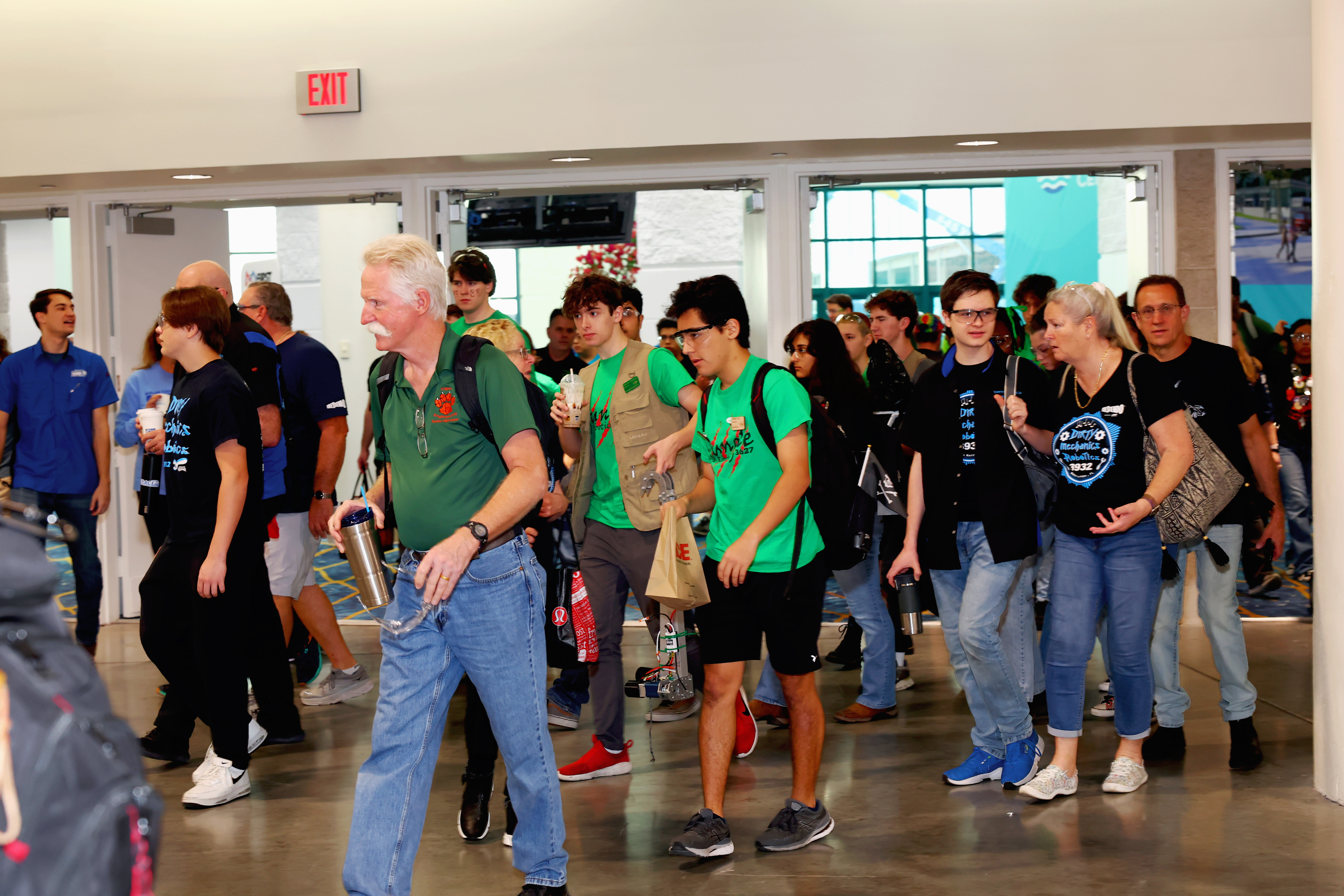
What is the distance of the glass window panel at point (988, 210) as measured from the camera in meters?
14.8

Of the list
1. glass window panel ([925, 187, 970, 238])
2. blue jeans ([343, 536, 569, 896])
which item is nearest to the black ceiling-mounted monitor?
glass window panel ([925, 187, 970, 238])

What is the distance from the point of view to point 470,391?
2646 millimetres

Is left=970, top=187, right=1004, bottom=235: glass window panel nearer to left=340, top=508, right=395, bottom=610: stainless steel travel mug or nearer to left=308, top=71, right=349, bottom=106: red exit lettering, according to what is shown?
left=308, top=71, right=349, bottom=106: red exit lettering

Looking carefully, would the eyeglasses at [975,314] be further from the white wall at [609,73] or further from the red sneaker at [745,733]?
the white wall at [609,73]

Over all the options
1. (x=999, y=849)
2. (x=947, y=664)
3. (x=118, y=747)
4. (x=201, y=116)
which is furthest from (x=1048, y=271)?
(x=118, y=747)

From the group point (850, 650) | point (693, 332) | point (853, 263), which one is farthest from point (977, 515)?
point (853, 263)

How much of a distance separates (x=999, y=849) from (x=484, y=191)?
15.6 feet

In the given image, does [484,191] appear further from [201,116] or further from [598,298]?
[598,298]

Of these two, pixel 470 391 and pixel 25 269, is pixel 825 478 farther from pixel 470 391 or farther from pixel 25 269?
pixel 25 269

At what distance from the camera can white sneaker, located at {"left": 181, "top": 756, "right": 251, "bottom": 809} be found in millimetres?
3941

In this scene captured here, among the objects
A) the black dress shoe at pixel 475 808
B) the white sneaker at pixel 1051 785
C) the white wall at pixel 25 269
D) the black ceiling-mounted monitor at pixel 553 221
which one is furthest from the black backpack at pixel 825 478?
the white wall at pixel 25 269

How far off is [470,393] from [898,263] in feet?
39.4

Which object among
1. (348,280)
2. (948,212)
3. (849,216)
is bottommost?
(348,280)

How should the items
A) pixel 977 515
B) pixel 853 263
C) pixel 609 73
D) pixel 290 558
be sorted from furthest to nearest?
pixel 853 263
pixel 609 73
pixel 290 558
pixel 977 515
